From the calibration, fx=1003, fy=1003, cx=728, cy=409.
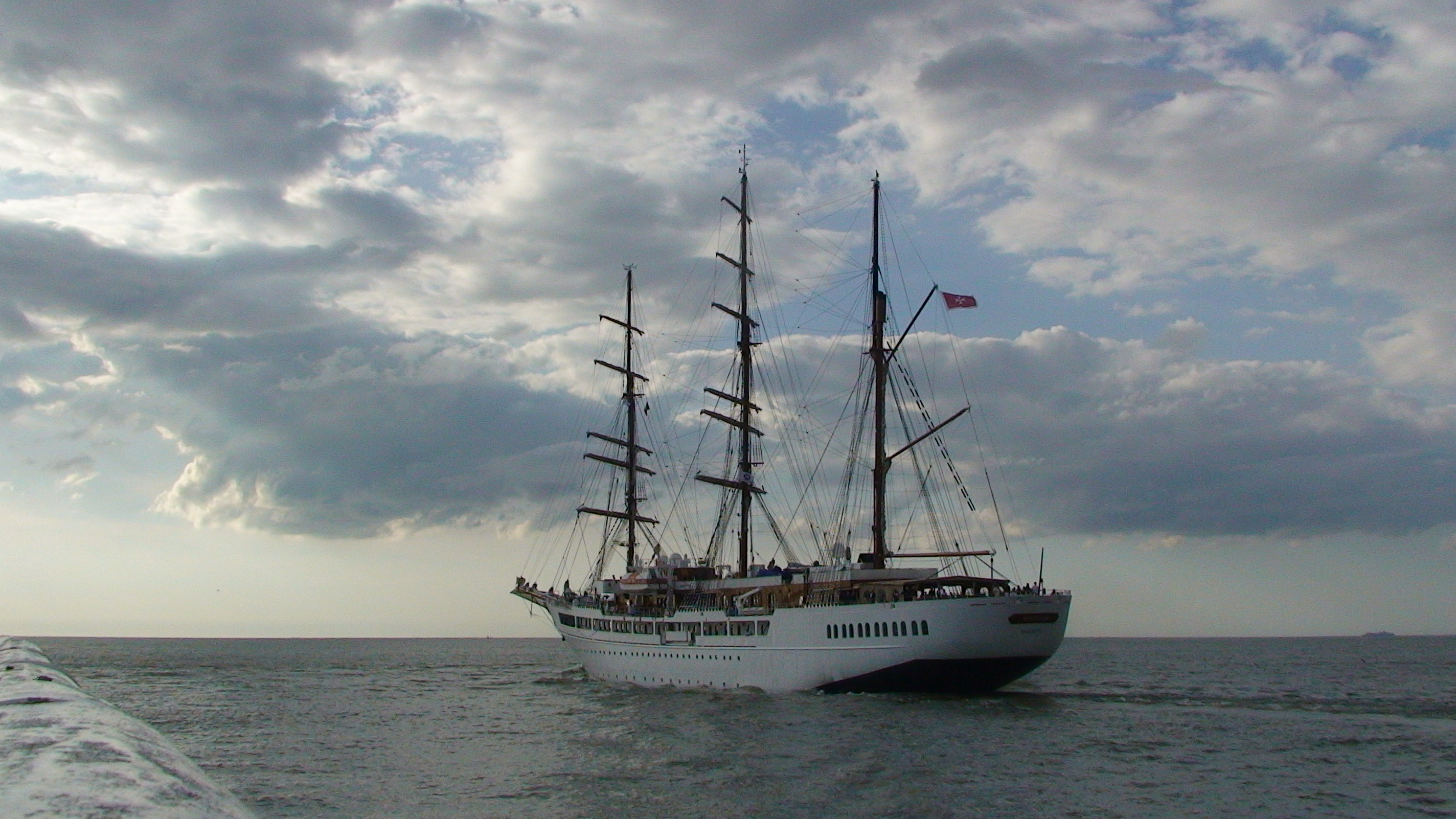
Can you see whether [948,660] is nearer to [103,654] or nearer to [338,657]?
[338,657]

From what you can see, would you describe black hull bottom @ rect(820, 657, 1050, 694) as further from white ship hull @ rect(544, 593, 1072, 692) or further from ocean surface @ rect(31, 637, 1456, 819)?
ocean surface @ rect(31, 637, 1456, 819)

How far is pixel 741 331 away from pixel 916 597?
127 feet

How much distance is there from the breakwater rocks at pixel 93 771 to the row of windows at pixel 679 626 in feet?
184

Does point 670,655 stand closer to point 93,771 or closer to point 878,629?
point 878,629

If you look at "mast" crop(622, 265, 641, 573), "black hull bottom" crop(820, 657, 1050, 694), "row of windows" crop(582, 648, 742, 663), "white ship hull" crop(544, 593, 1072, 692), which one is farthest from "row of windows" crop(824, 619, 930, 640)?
"mast" crop(622, 265, 641, 573)

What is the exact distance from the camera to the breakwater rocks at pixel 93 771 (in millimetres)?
6738

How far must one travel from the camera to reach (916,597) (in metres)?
58.6

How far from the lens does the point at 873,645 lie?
193ft

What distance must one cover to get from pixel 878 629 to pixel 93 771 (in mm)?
53813

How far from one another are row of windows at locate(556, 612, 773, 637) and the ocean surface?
14.8 ft

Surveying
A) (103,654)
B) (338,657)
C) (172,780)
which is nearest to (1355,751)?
(172,780)

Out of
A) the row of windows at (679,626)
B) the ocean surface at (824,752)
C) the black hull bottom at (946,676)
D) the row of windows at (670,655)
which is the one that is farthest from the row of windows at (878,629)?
the row of windows at (670,655)

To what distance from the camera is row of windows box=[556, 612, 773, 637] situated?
221 feet

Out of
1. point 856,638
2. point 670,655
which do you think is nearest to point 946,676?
point 856,638
